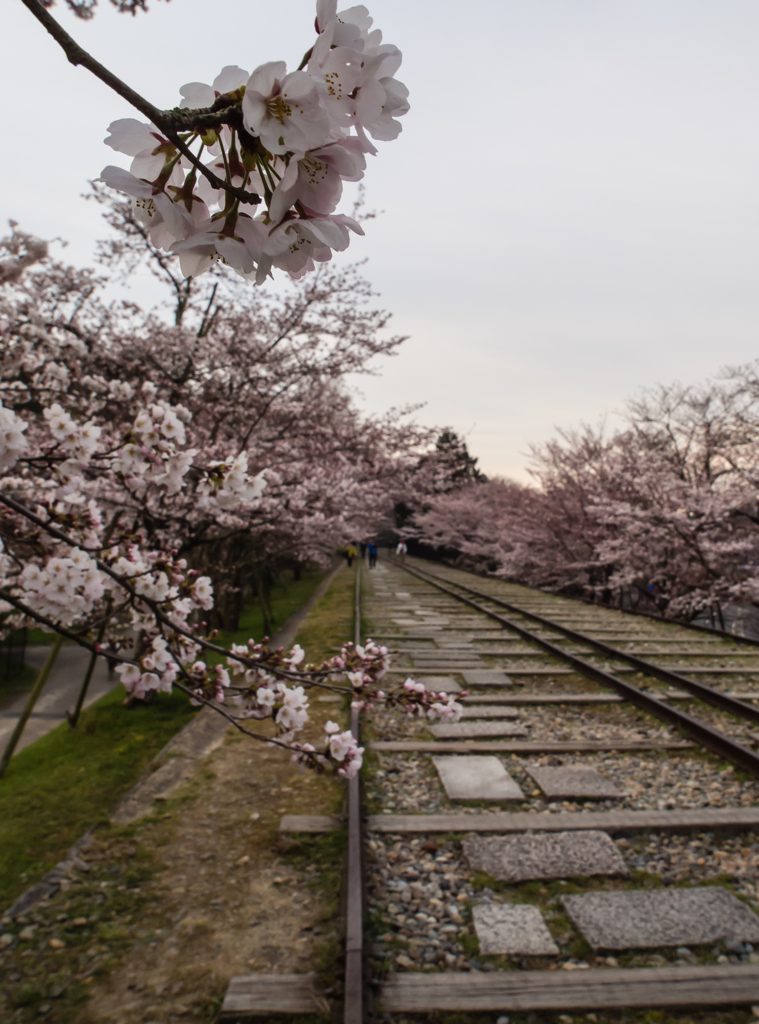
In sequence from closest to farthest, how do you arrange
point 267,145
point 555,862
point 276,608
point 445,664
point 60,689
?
point 267,145 < point 555,862 < point 445,664 < point 60,689 < point 276,608

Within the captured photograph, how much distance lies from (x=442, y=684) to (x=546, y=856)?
3570 millimetres

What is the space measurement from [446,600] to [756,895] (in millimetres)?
12995

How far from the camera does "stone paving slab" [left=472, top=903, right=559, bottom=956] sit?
8.30 ft

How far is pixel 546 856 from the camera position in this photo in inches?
128

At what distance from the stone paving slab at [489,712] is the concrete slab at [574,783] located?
1184mm

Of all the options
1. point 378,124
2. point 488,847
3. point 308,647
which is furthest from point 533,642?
point 378,124

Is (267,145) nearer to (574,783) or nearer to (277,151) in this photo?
(277,151)

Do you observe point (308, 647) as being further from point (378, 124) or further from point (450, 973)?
point (378, 124)

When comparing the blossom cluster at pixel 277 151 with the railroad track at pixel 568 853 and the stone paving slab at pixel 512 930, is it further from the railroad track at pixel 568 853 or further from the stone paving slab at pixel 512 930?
the stone paving slab at pixel 512 930

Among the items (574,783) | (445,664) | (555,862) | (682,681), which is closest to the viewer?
(555,862)

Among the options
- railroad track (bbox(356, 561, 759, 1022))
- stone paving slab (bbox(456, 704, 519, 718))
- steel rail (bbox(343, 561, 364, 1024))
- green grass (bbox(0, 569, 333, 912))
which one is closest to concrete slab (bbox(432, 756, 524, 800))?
railroad track (bbox(356, 561, 759, 1022))

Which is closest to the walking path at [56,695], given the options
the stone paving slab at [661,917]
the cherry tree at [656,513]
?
the stone paving slab at [661,917]

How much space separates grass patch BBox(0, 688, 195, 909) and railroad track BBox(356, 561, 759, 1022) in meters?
2.30

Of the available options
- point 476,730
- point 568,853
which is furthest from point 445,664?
point 568,853
